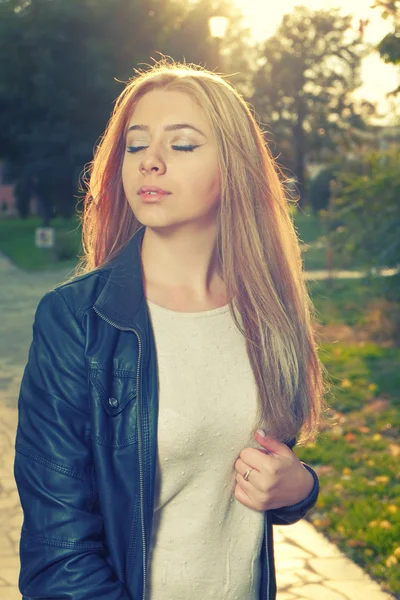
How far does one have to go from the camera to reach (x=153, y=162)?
2047 mm

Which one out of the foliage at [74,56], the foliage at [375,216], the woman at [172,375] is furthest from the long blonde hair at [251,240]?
the foliage at [74,56]

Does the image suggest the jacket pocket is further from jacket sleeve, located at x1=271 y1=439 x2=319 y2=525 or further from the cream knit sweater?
jacket sleeve, located at x1=271 y1=439 x2=319 y2=525

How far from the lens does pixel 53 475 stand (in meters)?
1.79

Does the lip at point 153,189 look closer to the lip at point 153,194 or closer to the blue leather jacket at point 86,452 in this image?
the lip at point 153,194

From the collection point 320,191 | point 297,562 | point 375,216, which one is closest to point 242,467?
point 297,562

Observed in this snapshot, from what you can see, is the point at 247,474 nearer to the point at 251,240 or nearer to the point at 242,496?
the point at 242,496

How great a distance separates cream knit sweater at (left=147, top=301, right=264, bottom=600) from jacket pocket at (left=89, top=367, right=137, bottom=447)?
0.07 metres

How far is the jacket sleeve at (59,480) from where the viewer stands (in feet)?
5.85

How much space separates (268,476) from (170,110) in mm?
827

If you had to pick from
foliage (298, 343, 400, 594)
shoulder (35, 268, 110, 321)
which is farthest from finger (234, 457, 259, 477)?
foliage (298, 343, 400, 594)

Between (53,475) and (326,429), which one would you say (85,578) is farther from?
(326,429)

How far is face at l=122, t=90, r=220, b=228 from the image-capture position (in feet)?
6.78

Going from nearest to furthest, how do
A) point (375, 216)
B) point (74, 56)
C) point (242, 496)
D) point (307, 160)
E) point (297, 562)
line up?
point (242, 496)
point (297, 562)
point (375, 216)
point (74, 56)
point (307, 160)

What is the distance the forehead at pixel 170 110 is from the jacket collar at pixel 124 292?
0.29 meters
